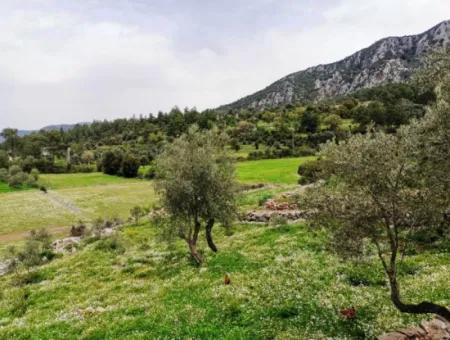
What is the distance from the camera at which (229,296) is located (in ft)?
57.9

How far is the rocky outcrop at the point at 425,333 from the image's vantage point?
11.5 m

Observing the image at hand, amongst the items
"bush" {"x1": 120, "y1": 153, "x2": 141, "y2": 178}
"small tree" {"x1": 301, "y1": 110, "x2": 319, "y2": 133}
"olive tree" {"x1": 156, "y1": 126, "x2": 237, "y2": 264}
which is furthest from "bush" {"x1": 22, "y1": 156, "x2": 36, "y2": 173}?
"olive tree" {"x1": 156, "y1": 126, "x2": 237, "y2": 264}

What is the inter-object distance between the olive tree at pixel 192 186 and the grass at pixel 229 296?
103 inches

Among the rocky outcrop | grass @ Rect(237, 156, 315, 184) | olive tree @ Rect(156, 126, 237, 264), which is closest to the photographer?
the rocky outcrop

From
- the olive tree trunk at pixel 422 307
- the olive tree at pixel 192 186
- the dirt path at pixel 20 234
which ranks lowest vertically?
the dirt path at pixel 20 234

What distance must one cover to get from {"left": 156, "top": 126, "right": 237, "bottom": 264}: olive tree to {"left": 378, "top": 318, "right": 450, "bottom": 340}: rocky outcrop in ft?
50.5

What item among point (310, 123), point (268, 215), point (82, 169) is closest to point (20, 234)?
point (268, 215)

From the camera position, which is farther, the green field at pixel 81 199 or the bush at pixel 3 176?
the bush at pixel 3 176

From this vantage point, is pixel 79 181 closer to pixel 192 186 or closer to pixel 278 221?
pixel 278 221

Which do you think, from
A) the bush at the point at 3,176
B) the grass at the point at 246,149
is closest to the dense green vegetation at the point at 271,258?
the bush at the point at 3,176

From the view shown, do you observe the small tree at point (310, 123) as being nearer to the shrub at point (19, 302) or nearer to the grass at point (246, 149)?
the grass at point (246, 149)

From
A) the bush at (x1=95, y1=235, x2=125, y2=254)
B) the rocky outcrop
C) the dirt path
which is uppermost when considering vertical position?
the rocky outcrop

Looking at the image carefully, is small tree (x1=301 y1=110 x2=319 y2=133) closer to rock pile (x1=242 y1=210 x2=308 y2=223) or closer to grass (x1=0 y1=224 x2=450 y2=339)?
rock pile (x1=242 y1=210 x2=308 y2=223)

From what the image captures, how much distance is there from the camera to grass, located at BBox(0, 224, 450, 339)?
576 inches
